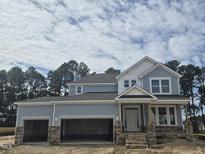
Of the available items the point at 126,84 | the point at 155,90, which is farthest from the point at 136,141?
the point at 126,84

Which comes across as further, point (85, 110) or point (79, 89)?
point (79, 89)

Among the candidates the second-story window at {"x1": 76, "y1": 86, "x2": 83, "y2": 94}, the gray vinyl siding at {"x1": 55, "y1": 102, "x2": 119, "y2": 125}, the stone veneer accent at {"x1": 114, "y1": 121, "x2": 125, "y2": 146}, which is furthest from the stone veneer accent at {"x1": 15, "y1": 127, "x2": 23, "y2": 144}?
the second-story window at {"x1": 76, "y1": 86, "x2": 83, "y2": 94}

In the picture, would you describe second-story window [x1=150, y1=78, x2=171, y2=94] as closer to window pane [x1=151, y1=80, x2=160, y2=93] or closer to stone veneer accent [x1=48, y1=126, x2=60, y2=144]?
window pane [x1=151, y1=80, x2=160, y2=93]

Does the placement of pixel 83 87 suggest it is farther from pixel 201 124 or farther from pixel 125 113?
pixel 201 124

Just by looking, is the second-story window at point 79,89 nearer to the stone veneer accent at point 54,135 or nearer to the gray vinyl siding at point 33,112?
the gray vinyl siding at point 33,112

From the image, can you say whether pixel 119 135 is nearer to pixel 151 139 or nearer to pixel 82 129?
pixel 151 139

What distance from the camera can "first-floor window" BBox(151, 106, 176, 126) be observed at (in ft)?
70.1

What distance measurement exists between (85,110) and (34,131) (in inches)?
323

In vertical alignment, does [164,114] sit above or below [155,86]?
below

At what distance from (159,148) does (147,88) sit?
7946mm

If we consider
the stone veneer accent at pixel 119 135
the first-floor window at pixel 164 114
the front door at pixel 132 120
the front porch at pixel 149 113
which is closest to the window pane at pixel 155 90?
the front porch at pixel 149 113

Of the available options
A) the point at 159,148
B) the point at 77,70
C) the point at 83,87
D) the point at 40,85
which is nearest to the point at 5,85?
the point at 40,85

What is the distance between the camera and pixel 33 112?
66.0ft

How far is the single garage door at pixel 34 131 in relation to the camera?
72.3ft
